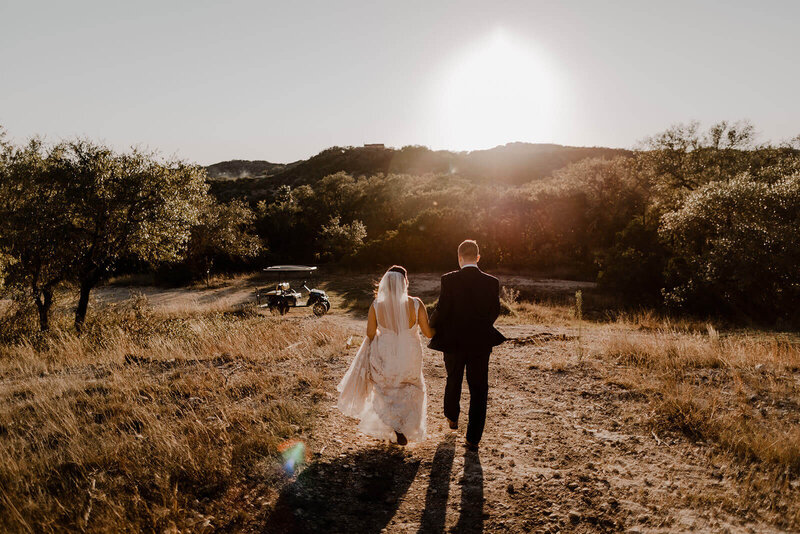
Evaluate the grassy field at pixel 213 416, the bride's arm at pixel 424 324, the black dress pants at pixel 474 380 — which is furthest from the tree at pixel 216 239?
the black dress pants at pixel 474 380

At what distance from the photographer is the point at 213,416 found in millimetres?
5672

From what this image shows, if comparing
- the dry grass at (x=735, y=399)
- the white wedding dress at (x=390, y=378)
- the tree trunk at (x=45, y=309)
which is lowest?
the tree trunk at (x=45, y=309)

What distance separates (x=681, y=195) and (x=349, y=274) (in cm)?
2294

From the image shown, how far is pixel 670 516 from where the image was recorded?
3.84 metres

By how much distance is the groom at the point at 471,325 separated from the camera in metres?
5.05

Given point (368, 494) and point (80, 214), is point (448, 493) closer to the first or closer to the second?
point (368, 494)

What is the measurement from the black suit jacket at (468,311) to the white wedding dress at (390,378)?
378mm

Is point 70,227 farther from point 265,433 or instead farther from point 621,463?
point 621,463

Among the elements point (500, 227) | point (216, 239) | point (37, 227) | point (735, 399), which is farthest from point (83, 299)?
point (500, 227)

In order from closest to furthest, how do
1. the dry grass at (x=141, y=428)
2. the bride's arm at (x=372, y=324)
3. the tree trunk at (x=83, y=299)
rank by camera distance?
the dry grass at (x=141, y=428)
the bride's arm at (x=372, y=324)
the tree trunk at (x=83, y=299)

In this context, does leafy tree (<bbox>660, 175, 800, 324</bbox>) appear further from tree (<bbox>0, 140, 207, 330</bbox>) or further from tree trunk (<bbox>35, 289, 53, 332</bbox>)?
tree trunk (<bbox>35, 289, 53, 332</bbox>)

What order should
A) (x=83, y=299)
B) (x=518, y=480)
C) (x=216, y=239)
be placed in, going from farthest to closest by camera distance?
(x=216, y=239) < (x=83, y=299) < (x=518, y=480)

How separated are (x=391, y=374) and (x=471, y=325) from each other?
112cm

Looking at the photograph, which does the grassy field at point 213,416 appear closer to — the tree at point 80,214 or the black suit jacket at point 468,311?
the black suit jacket at point 468,311
